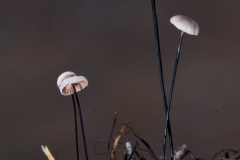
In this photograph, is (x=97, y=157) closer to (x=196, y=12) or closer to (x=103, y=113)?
(x=103, y=113)

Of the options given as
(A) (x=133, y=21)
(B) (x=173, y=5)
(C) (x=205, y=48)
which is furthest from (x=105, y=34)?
(C) (x=205, y=48)

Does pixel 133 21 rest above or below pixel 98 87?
above

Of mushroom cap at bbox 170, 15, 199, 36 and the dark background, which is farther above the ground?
the dark background

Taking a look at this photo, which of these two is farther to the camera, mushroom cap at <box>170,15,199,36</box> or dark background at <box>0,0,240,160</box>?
dark background at <box>0,0,240,160</box>

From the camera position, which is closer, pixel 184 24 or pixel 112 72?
pixel 184 24

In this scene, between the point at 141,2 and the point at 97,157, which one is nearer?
the point at 97,157

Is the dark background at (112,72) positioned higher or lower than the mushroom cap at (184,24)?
higher

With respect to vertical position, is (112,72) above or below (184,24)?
above

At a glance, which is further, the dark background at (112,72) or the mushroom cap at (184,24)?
the dark background at (112,72)
